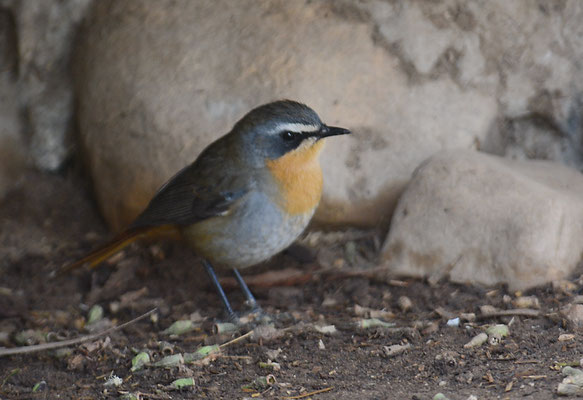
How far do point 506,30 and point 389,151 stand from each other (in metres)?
1.19

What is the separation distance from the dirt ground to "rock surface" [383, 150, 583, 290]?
138 millimetres

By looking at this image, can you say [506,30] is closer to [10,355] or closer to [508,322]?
[508,322]

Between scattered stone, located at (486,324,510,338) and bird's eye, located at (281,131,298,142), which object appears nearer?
scattered stone, located at (486,324,510,338)

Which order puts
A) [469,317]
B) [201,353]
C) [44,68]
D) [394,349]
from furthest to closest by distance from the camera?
[44,68], [469,317], [201,353], [394,349]

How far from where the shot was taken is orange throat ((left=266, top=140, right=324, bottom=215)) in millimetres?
4883

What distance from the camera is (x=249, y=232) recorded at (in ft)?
16.1

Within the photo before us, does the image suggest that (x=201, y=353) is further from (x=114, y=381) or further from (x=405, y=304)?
(x=405, y=304)

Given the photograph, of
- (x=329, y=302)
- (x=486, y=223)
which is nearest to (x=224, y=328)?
(x=329, y=302)

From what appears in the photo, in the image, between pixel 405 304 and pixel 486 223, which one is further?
pixel 486 223

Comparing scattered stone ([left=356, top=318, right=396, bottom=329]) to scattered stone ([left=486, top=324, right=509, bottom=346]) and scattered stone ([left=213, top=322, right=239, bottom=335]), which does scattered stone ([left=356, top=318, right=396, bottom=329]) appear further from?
scattered stone ([left=213, top=322, right=239, bottom=335])

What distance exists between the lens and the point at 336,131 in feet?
15.6

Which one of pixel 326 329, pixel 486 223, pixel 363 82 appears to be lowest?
pixel 326 329

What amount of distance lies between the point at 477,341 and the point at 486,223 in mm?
1003

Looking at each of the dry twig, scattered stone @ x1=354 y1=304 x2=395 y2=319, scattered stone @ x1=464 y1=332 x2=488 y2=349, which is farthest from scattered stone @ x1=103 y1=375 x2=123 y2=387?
scattered stone @ x1=464 y1=332 x2=488 y2=349
